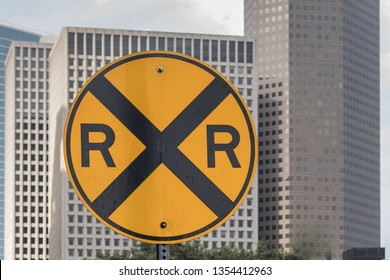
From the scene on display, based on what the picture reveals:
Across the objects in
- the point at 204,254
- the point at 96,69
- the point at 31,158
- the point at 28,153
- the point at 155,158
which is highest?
the point at 96,69

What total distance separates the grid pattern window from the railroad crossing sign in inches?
7183

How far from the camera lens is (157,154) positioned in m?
3.40

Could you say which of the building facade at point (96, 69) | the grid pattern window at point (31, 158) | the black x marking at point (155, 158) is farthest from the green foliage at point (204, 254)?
the grid pattern window at point (31, 158)

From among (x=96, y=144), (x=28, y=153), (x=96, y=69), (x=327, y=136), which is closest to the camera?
(x=96, y=144)

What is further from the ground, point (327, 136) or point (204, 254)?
point (327, 136)

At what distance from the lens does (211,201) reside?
344 centimetres

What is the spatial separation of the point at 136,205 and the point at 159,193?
0.26 feet

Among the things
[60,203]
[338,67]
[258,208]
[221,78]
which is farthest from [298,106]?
[221,78]

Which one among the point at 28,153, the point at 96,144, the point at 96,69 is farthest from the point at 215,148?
the point at 28,153

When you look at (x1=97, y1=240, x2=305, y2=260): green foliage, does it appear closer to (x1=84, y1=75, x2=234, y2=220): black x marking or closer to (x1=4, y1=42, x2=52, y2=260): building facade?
(x1=84, y1=75, x2=234, y2=220): black x marking

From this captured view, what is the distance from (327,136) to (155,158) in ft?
608

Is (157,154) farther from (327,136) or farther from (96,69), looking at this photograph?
(327,136)

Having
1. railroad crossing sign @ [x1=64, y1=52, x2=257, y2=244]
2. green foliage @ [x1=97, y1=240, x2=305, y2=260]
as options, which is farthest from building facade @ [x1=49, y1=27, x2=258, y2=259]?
railroad crossing sign @ [x1=64, y1=52, x2=257, y2=244]

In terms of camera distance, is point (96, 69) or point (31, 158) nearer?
point (96, 69)
